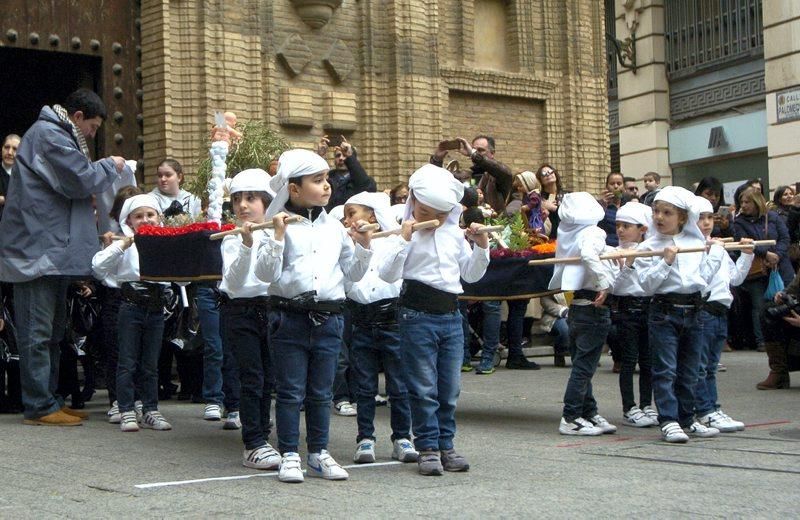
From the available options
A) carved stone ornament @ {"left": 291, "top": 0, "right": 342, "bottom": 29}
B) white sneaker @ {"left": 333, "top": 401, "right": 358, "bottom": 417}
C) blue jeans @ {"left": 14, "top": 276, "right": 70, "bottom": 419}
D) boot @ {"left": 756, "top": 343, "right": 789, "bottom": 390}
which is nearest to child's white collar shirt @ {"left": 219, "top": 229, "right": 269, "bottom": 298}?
blue jeans @ {"left": 14, "top": 276, "right": 70, "bottom": 419}

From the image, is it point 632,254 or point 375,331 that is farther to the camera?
point 632,254

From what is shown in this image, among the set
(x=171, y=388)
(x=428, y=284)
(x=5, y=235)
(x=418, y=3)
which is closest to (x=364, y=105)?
(x=418, y=3)

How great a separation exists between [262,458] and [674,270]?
10.8 feet

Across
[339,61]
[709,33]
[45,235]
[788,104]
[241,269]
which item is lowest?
[241,269]

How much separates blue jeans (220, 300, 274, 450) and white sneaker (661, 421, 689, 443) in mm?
2725

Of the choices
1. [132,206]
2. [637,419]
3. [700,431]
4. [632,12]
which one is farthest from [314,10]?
[632,12]

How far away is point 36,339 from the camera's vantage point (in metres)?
9.91

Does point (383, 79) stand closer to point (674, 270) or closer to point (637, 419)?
point (637, 419)

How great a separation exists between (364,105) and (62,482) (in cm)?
1077

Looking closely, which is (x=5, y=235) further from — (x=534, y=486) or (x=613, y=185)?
(x=613, y=185)

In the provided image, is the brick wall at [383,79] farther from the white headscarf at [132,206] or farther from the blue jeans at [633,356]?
the blue jeans at [633,356]

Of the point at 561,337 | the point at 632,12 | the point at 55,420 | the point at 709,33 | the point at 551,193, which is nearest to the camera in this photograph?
the point at 55,420

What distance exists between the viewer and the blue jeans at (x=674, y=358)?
30.8 feet

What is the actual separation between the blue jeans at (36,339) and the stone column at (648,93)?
20.8 metres
